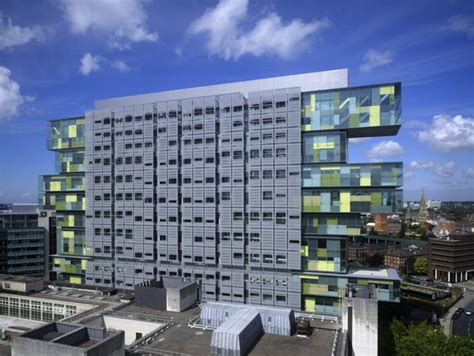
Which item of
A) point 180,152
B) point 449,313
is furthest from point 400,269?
point 180,152

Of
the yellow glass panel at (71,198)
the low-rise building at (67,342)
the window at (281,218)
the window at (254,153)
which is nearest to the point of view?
the low-rise building at (67,342)

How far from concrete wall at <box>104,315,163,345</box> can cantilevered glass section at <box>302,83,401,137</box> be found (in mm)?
36951

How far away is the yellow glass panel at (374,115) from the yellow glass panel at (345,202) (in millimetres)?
11703

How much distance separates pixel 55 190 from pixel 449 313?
354ft

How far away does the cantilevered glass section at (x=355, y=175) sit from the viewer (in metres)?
51.5

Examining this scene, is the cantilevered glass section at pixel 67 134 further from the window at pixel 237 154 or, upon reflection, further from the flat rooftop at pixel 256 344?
the flat rooftop at pixel 256 344

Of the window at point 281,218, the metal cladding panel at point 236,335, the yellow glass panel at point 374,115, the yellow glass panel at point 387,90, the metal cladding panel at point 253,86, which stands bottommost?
the metal cladding panel at point 236,335

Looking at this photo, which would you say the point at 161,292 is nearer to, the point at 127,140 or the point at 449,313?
the point at 127,140

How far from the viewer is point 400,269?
143 metres

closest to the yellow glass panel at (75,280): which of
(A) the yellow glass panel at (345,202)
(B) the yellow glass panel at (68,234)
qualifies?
(B) the yellow glass panel at (68,234)

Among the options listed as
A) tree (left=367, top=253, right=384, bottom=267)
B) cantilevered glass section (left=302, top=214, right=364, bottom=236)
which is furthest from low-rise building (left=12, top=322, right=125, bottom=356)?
tree (left=367, top=253, right=384, bottom=267)

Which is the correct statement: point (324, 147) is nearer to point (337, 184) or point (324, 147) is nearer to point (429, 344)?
point (337, 184)

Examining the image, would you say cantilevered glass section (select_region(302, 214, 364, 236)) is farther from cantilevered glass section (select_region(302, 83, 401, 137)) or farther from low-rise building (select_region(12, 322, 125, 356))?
low-rise building (select_region(12, 322, 125, 356))

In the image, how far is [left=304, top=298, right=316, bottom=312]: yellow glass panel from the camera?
55.0 m
